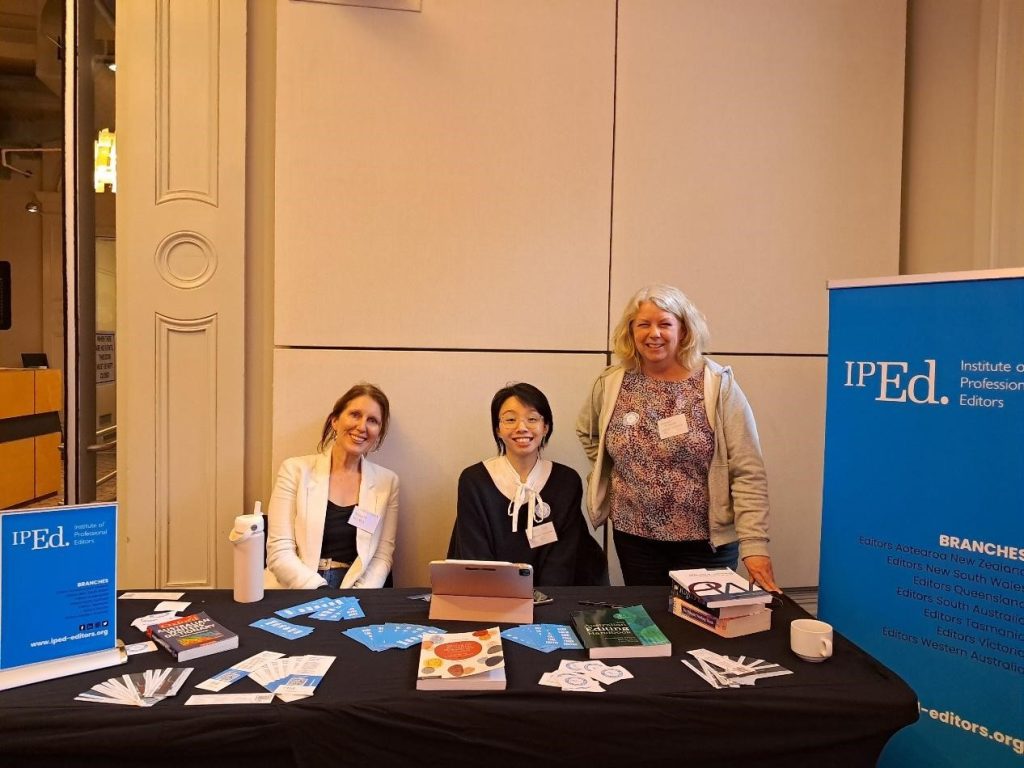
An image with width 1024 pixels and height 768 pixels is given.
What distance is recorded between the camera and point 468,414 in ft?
9.53

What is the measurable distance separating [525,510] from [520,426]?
0.31 metres

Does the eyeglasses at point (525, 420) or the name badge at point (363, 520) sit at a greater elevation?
the eyeglasses at point (525, 420)

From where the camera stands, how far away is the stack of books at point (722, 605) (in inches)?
60.8

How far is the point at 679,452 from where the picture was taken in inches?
86.4

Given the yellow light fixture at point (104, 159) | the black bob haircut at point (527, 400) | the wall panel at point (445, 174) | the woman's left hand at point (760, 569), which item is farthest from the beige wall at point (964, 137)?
the yellow light fixture at point (104, 159)

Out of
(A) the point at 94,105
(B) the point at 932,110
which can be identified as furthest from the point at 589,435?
(A) the point at 94,105

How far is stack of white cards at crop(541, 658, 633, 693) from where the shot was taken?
50.7 inches

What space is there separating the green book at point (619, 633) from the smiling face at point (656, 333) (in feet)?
2.86

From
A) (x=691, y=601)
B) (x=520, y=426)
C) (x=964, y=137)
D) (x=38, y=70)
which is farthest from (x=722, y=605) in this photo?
(x=38, y=70)

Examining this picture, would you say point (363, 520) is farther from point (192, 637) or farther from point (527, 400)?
point (192, 637)

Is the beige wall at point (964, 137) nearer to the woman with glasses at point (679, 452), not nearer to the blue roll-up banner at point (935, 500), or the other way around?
the blue roll-up banner at point (935, 500)

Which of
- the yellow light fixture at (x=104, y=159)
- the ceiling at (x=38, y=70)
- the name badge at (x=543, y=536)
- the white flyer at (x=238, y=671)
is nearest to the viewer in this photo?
the white flyer at (x=238, y=671)

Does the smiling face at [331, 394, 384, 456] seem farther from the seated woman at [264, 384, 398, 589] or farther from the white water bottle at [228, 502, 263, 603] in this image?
the white water bottle at [228, 502, 263, 603]

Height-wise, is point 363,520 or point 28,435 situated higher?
point 363,520
